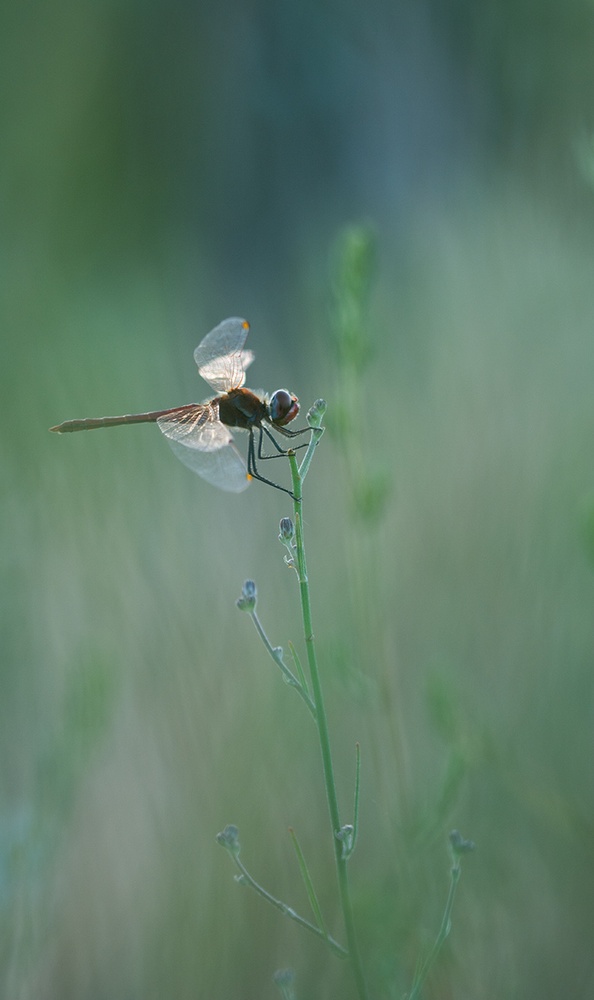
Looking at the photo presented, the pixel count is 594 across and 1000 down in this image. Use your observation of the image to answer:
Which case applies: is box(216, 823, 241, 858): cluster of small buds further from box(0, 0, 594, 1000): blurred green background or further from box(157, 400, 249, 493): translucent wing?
box(157, 400, 249, 493): translucent wing

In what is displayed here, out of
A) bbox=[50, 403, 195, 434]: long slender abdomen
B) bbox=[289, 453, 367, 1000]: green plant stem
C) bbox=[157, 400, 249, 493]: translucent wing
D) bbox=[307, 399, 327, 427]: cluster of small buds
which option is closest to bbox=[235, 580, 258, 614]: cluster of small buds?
bbox=[289, 453, 367, 1000]: green plant stem

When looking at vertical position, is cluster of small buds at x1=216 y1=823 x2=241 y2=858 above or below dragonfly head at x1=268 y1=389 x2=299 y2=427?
below

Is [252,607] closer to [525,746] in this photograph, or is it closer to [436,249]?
[525,746]

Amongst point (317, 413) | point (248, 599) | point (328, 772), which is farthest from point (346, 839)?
point (317, 413)

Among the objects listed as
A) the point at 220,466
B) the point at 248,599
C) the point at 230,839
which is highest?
the point at 220,466

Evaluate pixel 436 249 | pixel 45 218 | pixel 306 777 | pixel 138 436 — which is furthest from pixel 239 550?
pixel 45 218

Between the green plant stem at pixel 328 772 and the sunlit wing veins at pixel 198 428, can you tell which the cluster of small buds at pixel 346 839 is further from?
the sunlit wing veins at pixel 198 428

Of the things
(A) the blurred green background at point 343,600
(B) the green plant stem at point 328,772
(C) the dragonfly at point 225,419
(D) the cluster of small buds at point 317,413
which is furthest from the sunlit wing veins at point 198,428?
(B) the green plant stem at point 328,772

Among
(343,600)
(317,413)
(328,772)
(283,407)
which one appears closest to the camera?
(328,772)

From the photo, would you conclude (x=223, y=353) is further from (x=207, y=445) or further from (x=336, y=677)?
(x=336, y=677)
